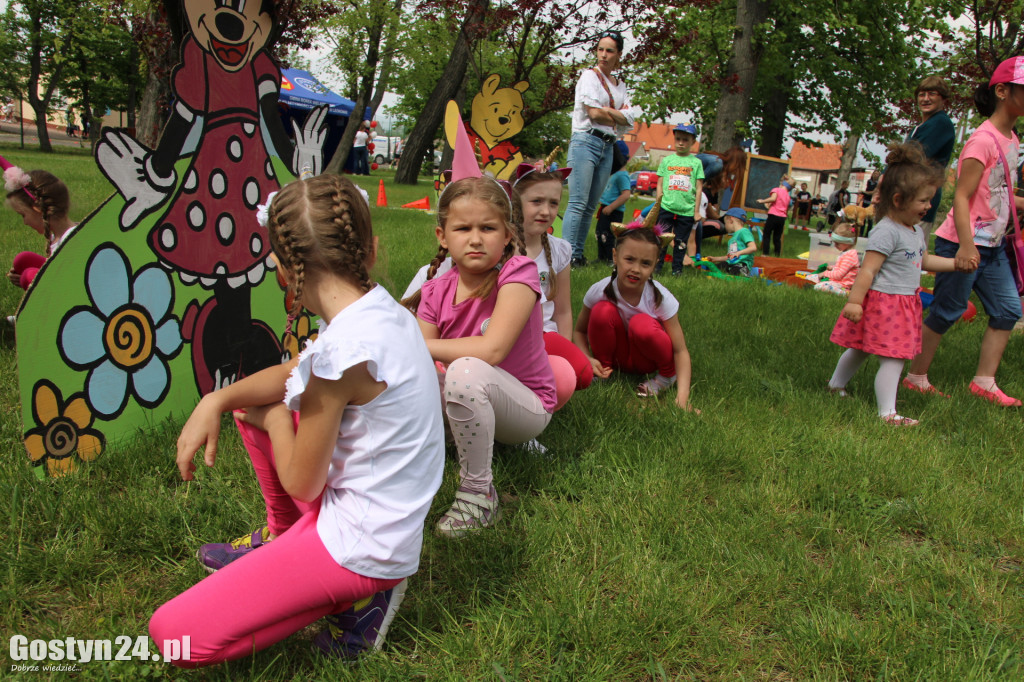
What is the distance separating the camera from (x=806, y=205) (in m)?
22.8

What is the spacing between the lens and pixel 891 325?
359 cm

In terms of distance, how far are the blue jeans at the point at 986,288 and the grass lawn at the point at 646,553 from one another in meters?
0.86

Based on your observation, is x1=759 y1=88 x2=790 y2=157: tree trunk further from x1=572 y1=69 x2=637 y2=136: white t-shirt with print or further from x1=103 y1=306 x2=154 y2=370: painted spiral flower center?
x1=103 y1=306 x2=154 y2=370: painted spiral flower center

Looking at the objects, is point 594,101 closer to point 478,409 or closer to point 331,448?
point 478,409

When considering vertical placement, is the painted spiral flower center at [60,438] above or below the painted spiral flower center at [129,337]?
below

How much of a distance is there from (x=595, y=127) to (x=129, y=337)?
460cm

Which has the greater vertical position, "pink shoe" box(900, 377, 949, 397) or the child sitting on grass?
the child sitting on grass

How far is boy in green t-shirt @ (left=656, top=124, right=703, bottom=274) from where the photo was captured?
751 cm

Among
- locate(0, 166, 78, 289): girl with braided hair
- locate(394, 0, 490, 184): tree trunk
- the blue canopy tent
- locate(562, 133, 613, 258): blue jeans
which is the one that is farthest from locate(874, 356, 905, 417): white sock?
the blue canopy tent

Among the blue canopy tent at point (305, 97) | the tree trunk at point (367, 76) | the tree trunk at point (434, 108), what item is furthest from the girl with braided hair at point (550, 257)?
the blue canopy tent at point (305, 97)

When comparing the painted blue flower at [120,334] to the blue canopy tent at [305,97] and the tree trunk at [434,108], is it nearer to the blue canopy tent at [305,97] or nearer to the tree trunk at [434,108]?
the tree trunk at [434,108]

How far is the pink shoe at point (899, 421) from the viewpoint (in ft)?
11.4

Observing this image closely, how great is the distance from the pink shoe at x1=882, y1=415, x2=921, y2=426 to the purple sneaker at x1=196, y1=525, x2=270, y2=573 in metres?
3.01

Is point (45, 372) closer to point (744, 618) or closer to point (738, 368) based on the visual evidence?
point (744, 618)
